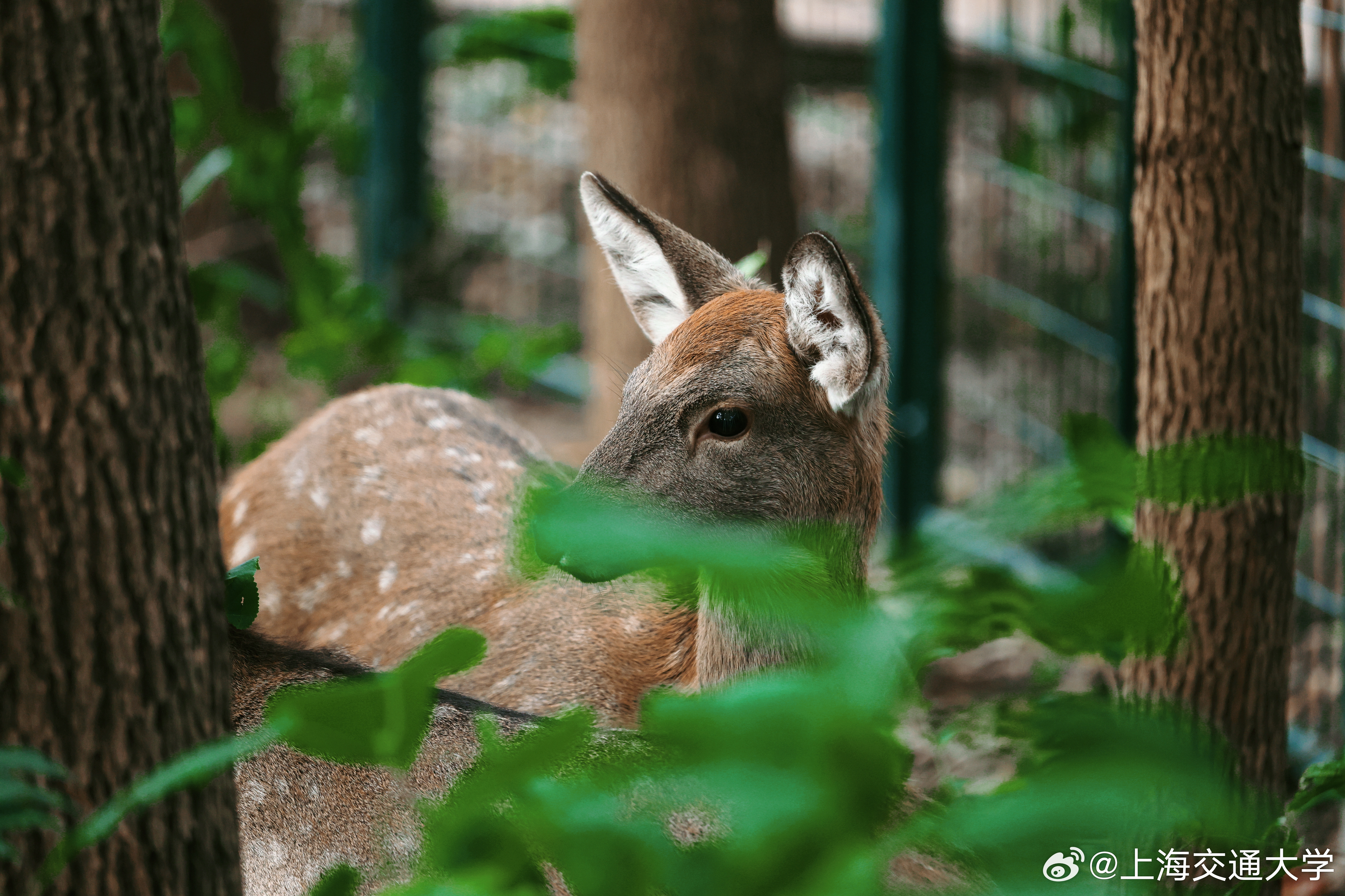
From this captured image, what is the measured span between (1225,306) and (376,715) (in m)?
2.28

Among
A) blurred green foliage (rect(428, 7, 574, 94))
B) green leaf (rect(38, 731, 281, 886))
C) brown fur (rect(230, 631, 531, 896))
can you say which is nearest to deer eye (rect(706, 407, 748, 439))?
brown fur (rect(230, 631, 531, 896))

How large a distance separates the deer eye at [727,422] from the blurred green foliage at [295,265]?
183 centimetres

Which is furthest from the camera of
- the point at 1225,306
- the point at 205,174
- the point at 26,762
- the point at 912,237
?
the point at 912,237

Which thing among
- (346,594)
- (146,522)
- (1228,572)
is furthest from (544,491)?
(346,594)

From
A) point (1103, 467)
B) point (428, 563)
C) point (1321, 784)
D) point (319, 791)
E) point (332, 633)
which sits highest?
point (1103, 467)

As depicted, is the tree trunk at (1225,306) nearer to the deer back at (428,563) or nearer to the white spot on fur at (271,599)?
the deer back at (428,563)

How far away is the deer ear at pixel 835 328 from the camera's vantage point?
2.95m

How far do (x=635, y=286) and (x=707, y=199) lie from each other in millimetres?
1778

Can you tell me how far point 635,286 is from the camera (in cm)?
351

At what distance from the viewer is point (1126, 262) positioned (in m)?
4.91

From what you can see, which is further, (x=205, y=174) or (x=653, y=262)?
(x=205, y=174)

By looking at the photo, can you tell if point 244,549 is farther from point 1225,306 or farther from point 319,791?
point 1225,306

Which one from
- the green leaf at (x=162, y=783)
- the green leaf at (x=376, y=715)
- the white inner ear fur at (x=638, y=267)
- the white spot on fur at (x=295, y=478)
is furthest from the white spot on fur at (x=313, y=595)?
the green leaf at (x=376, y=715)

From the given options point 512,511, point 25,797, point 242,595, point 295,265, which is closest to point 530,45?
point 295,265
